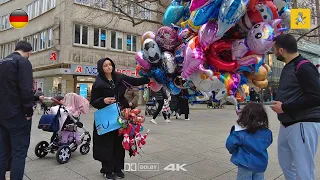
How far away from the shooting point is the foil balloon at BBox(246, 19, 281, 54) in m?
2.88

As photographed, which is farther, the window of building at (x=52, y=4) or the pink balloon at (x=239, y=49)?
the window of building at (x=52, y=4)

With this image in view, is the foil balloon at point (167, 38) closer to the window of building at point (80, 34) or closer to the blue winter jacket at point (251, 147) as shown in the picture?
the blue winter jacket at point (251, 147)

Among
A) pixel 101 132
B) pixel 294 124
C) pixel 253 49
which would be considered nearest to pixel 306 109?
pixel 294 124

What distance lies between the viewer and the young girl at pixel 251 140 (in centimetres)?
296

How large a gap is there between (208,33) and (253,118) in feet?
3.43

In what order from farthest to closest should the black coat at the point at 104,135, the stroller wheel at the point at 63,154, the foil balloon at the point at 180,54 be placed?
the stroller wheel at the point at 63,154 < the black coat at the point at 104,135 < the foil balloon at the point at 180,54

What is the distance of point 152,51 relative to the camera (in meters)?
3.55

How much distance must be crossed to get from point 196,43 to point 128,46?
66.2 feet

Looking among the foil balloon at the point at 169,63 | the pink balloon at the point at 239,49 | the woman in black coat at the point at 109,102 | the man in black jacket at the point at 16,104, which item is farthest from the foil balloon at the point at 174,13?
the man in black jacket at the point at 16,104

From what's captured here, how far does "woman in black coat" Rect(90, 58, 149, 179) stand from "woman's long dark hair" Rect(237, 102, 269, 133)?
1647 millimetres

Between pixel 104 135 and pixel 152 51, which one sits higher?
pixel 152 51

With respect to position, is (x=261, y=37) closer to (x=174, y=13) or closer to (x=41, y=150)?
(x=174, y=13)

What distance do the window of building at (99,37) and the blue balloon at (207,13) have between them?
1892 centimetres

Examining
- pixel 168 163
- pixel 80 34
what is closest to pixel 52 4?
pixel 80 34
